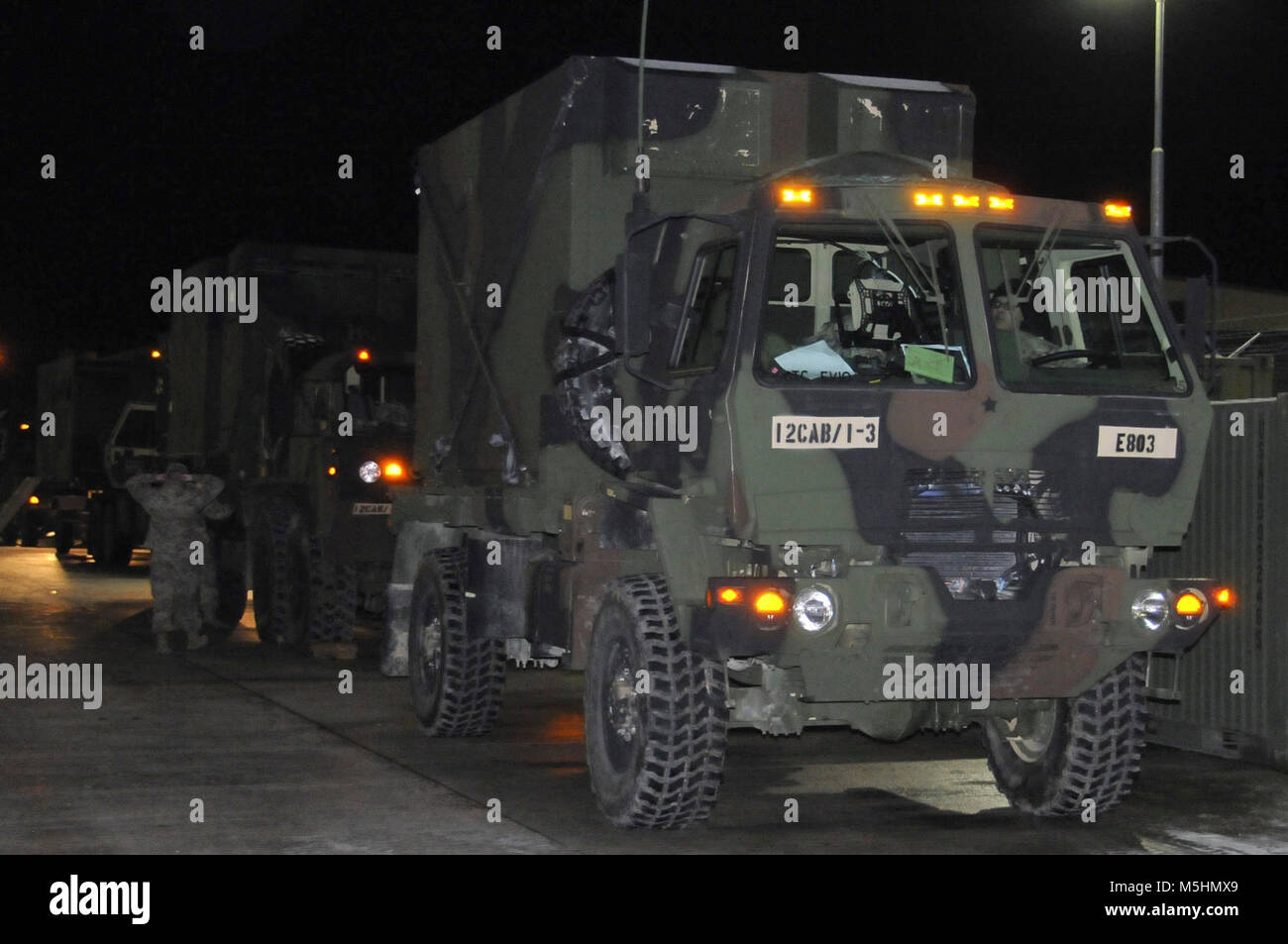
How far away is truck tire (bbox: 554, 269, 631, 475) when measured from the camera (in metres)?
8.94

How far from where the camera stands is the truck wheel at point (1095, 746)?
27.9 ft

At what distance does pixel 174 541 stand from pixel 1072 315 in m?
10.2

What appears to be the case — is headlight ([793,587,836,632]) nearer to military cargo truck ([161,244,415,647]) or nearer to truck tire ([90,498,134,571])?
military cargo truck ([161,244,415,647])

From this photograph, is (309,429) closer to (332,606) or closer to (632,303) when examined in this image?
(332,606)

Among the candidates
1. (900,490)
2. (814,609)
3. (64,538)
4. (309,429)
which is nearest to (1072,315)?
(900,490)

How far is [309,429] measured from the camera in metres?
16.3

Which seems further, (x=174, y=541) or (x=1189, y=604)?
(x=174, y=541)

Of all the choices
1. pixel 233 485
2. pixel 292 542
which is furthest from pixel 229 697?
pixel 233 485

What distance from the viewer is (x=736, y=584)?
7.48 metres

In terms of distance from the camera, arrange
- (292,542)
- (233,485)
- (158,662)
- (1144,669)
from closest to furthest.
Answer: (1144,669), (158,662), (292,542), (233,485)

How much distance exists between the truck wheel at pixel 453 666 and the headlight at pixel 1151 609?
4.23 m

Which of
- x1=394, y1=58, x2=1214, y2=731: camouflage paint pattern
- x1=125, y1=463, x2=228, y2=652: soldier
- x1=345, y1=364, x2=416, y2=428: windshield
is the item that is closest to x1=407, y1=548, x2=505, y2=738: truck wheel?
x1=394, y1=58, x2=1214, y2=731: camouflage paint pattern

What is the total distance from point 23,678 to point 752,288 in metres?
8.39
